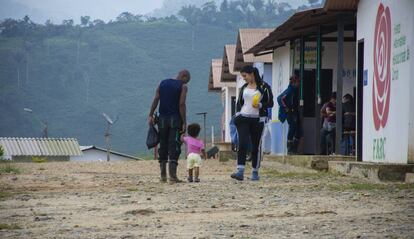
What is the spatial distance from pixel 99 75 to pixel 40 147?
252 feet

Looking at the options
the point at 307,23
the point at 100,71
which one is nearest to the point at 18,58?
the point at 100,71

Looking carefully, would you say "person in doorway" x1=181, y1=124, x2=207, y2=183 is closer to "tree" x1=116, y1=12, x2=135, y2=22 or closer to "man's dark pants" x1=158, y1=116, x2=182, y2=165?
"man's dark pants" x1=158, y1=116, x2=182, y2=165

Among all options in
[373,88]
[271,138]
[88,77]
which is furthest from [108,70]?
[373,88]

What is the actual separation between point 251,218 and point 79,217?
1.78 meters

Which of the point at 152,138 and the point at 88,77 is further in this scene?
the point at 88,77

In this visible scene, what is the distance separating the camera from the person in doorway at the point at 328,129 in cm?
2405

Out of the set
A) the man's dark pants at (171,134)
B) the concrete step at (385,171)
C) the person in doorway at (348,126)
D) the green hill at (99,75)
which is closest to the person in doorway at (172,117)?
the man's dark pants at (171,134)

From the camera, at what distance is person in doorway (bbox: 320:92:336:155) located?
24047mm

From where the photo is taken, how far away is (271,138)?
33312 millimetres

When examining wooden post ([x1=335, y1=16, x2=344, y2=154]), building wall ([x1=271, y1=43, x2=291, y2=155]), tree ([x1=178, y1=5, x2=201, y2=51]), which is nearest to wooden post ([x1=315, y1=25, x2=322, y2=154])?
wooden post ([x1=335, y1=16, x2=344, y2=154])

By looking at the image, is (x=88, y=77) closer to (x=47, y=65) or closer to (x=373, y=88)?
(x=47, y=65)

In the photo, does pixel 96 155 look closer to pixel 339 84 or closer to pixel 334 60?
pixel 334 60

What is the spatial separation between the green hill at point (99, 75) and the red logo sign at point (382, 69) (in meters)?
122

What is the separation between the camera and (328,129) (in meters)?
24.1
